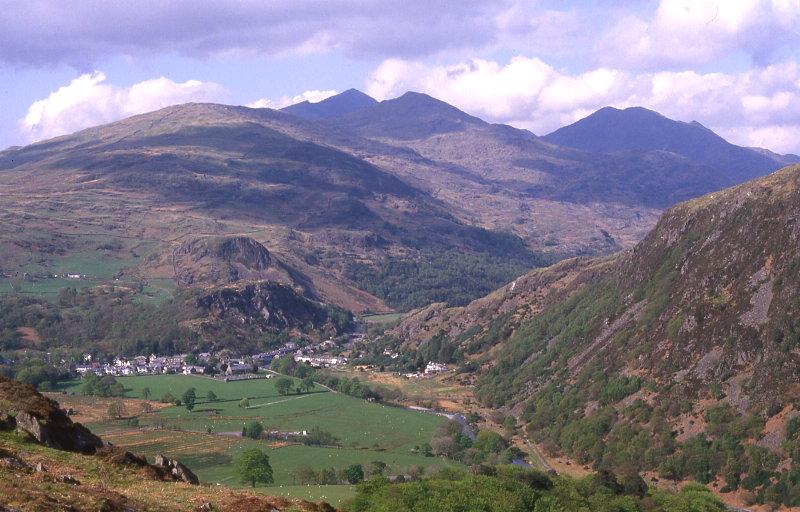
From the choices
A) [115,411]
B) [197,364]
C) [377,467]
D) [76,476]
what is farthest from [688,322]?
[197,364]

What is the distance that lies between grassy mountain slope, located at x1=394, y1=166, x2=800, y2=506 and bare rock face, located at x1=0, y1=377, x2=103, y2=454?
64777mm

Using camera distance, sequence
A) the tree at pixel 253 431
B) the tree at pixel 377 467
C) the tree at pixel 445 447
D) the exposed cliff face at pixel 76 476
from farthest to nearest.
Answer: the tree at pixel 253 431
the tree at pixel 445 447
the tree at pixel 377 467
the exposed cliff face at pixel 76 476

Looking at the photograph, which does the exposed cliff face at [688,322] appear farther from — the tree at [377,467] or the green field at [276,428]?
the tree at [377,467]

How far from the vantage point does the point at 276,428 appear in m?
119

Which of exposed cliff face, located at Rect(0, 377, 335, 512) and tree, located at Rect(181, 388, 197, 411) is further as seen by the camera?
tree, located at Rect(181, 388, 197, 411)

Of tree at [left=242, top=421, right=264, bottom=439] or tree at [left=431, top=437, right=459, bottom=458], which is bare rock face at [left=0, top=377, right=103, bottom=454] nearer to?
tree at [left=431, top=437, right=459, bottom=458]

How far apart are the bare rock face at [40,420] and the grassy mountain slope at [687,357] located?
6478 centimetres

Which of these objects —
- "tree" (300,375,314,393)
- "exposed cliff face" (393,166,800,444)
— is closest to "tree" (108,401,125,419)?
"tree" (300,375,314,393)

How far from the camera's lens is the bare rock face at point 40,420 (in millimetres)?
38812

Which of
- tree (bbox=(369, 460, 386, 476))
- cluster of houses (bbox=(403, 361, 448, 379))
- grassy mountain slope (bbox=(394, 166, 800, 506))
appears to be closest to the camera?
tree (bbox=(369, 460, 386, 476))

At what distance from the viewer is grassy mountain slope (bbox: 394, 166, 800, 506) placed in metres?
93.2

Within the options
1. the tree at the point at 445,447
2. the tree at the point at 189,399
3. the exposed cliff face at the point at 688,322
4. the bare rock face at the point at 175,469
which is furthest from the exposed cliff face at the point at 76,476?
the tree at the point at 189,399

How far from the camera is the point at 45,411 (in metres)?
41.1

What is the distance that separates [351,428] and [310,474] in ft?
111
